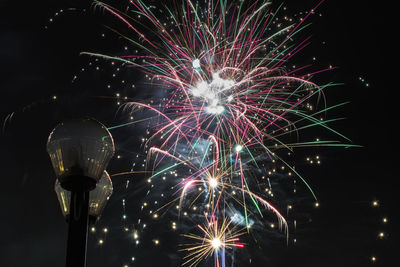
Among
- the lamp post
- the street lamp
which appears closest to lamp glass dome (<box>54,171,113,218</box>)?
the street lamp

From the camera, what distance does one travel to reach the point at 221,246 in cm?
1434

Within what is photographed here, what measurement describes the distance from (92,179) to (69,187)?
16 cm

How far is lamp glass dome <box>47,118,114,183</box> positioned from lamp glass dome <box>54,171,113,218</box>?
1.74 ft

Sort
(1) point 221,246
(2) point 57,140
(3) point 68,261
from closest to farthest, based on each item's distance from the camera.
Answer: (3) point 68,261 < (2) point 57,140 < (1) point 221,246

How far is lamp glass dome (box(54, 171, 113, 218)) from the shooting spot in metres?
3.64

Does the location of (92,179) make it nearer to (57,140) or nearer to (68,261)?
(57,140)

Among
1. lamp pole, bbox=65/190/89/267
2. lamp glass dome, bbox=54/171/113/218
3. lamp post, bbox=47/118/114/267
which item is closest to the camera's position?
lamp pole, bbox=65/190/89/267

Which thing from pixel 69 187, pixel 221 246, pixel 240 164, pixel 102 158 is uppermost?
pixel 240 164

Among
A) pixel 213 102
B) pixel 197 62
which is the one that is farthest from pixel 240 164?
pixel 197 62

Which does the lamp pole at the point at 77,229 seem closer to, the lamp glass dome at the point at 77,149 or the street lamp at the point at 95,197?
the lamp glass dome at the point at 77,149

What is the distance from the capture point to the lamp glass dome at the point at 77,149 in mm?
3143

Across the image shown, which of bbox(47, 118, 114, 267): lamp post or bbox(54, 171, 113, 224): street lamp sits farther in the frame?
bbox(54, 171, 113, 224): street lamp

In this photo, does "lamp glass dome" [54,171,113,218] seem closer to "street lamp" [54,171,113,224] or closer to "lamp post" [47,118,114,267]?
"street lamp" [54,171,113,224]

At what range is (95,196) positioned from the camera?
377 centimetres
